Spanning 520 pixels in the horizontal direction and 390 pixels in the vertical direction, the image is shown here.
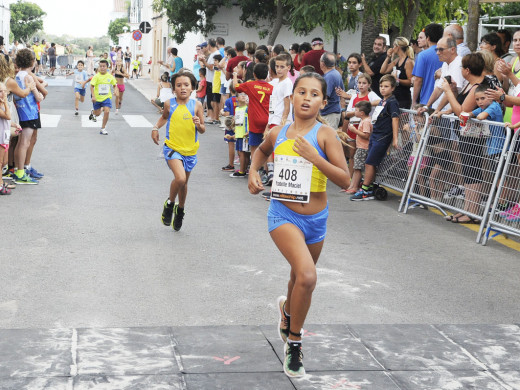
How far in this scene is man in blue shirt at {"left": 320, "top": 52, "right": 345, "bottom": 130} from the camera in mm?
12586

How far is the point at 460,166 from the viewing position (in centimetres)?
972

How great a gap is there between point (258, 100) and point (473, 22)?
12.7 ft

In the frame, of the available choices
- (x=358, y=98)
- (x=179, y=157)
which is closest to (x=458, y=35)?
(x=358, y=98)

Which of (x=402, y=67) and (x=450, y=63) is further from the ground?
(x=450, y=63)

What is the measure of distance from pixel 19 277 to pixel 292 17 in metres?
12.8

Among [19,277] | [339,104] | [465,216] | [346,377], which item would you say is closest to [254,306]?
[346,377]

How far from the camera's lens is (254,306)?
20.2ft

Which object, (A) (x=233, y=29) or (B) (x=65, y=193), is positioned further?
(A) (x=233, y=29)

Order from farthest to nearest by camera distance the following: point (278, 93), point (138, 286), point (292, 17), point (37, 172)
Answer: point (292, 17)
point (37, 172)
point (278, 93)
point (138, 286)

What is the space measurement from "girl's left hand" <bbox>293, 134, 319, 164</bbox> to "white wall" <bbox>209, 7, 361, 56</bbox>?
29.0m

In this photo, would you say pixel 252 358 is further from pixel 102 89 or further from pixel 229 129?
pixel 102 89

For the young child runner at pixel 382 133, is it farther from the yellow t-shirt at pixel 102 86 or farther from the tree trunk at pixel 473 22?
the yellow t-shirt at pixel 102 86

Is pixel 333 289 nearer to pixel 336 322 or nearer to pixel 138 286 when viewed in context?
pixel 336 322

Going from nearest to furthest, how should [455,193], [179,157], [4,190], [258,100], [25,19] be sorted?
1. [179,157]
2. [455,193]
3. [4,190]
4. [258,100]
5. [25,19]
